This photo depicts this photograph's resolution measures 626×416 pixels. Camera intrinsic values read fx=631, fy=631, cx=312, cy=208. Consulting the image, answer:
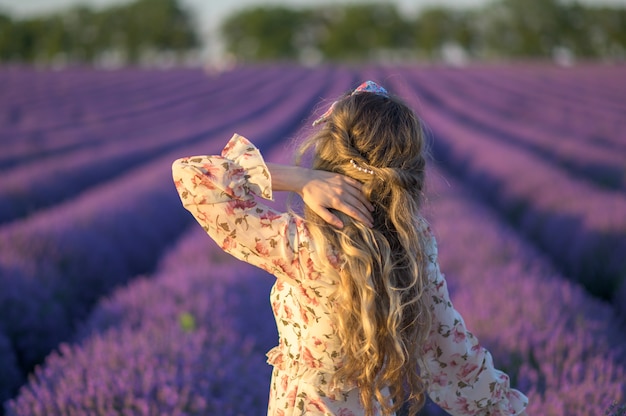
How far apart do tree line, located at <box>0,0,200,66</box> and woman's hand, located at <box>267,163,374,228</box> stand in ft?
170

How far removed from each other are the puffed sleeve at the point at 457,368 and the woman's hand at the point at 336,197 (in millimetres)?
202

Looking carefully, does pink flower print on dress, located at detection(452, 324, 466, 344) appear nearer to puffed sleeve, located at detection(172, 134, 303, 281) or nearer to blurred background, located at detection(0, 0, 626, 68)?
puffed sleeve, located at detection(172, 134, 303, 281)

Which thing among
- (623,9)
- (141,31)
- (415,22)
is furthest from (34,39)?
(623,9)

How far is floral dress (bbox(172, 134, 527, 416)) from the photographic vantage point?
49.7 inches

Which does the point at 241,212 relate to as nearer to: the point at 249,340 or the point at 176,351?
the point at 176,351

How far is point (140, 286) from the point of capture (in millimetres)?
3006

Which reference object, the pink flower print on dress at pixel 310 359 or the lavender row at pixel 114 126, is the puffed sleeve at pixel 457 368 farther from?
the lavender row at pixel 114 126

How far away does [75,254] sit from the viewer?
3807 millimetres

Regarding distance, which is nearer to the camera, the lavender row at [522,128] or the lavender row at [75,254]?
the lavender row at [75,254]

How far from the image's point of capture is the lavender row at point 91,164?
5.79 m

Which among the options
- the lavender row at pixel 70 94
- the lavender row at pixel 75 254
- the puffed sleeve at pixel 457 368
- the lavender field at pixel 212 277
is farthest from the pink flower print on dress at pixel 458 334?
the lavender row at pixel 70 94

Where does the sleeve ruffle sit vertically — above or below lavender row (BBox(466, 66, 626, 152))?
above

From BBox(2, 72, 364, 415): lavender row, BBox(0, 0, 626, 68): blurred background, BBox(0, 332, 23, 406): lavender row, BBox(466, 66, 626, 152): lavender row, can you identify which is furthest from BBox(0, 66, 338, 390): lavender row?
BBox(0, 0, 626, 68): blurred background

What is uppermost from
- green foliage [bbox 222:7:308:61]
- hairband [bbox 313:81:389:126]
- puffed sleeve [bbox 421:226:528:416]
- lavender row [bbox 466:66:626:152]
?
hairband [bbox 313:81:389:126]
